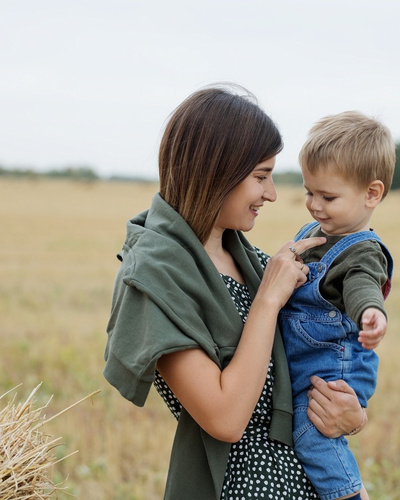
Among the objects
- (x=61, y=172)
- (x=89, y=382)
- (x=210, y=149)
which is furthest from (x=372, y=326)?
(x=61, y=172)

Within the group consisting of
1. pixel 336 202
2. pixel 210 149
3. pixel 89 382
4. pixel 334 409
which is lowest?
pixel 89 382

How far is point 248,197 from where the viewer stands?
7.72ft

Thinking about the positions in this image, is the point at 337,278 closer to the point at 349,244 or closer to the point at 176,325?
the point at 349,244

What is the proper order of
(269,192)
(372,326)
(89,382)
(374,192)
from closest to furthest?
(372,326), (269,192), (374,192), (89,382)

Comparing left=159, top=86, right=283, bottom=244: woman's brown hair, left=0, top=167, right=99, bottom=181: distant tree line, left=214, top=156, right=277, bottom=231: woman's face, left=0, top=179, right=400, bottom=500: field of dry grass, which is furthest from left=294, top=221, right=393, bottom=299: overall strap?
left=0, top=167, right=99, bottom=181: distant tree line

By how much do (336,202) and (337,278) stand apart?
0.80ft

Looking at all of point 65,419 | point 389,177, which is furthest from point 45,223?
point 389,177

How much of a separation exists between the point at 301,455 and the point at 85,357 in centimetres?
540

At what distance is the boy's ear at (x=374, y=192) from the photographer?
8.14 ft

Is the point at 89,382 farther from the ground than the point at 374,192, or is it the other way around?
the point at 374,192

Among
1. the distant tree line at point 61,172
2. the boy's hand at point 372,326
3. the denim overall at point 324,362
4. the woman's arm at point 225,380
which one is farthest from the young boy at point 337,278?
the distant tree line at point 61,172

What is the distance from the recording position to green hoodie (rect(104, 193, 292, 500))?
2.14 meters

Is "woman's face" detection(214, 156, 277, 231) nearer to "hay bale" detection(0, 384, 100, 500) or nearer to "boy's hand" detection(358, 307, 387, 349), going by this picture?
"boy's hand" detection(358, 307, 387, 349)

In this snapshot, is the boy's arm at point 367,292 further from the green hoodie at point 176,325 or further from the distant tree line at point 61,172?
the distant tree line at point 61,172
